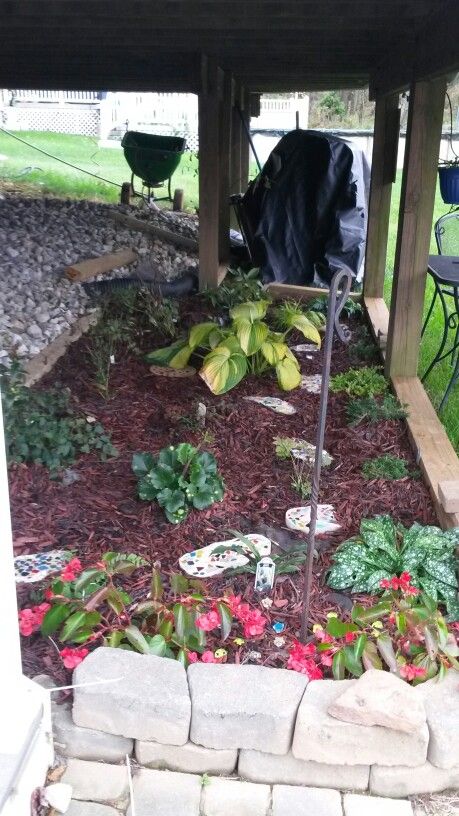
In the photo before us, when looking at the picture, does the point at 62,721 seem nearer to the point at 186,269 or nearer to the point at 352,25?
the point at 352,25

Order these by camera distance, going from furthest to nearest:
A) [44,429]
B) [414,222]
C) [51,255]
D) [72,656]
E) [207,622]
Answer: [51,255] → [414,222] → [44,429] → [207,622] → [72,656]

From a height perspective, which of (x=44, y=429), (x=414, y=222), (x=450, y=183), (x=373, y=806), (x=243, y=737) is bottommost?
(x=373, y=806)

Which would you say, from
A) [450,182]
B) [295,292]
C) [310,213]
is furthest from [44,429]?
[310,213]

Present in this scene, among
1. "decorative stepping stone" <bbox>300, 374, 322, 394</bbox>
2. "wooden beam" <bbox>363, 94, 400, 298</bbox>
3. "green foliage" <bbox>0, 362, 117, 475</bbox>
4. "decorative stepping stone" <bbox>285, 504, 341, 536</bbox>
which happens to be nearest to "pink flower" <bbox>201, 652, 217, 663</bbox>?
"decorative stepping stone" <bbox>285, 504, 341, 536</bbox>

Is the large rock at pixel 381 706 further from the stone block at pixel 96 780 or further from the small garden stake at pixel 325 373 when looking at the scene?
the stone block at pixel 96 780

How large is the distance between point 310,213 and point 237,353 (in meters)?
3.07

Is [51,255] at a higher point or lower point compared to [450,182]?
lower

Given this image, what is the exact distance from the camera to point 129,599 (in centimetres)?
230

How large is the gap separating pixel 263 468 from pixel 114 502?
0.74 meters

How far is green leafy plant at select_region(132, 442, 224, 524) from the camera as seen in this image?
284 centimetres

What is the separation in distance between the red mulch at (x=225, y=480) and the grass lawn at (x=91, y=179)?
782 millimetres

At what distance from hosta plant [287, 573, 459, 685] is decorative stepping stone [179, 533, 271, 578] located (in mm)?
440

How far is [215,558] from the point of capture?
2643 mm

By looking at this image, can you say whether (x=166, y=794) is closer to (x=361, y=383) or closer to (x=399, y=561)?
(x=399, y=561)
